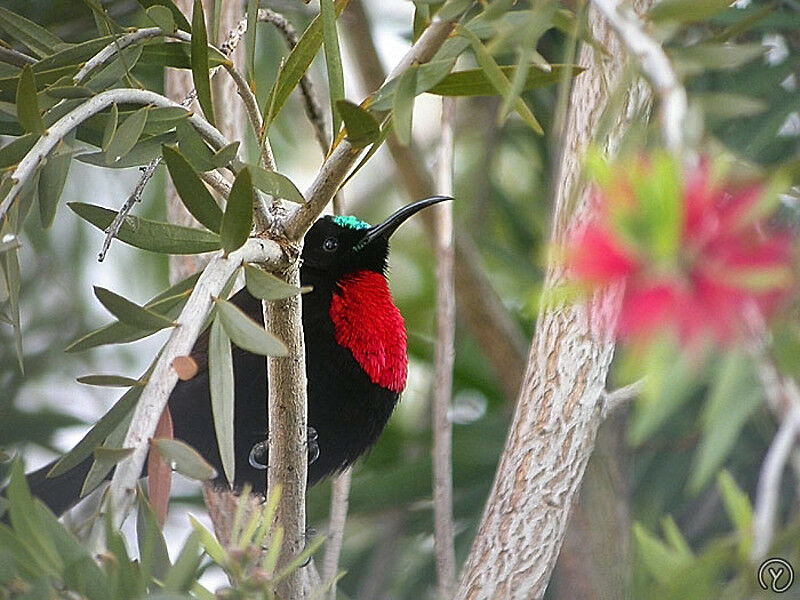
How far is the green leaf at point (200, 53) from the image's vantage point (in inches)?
61.6

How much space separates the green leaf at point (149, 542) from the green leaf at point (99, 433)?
0.18 m

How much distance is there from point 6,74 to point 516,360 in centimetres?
245

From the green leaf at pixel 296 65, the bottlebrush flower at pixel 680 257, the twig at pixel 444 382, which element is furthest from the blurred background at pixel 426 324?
the bottlebrush flower at pixel 680 257

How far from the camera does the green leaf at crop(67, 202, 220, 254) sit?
1.65 m

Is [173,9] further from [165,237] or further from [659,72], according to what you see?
[659,72]

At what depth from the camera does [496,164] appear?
4809mm

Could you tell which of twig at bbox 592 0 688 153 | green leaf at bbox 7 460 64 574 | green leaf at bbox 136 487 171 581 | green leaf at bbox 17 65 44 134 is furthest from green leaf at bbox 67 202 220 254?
twig at bbox 592 0 688 153

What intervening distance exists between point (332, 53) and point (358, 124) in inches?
10.4

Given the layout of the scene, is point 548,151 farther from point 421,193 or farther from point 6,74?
point 6,74

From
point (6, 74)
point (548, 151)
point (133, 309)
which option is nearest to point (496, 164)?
point (548, 151)

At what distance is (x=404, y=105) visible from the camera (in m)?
1.33

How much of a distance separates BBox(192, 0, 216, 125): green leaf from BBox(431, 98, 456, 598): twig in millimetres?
1261

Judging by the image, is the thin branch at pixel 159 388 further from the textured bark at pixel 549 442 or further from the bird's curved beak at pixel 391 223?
the bird's curved beak at pixel 391 223

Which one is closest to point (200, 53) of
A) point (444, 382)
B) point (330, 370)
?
point (330, 370)
